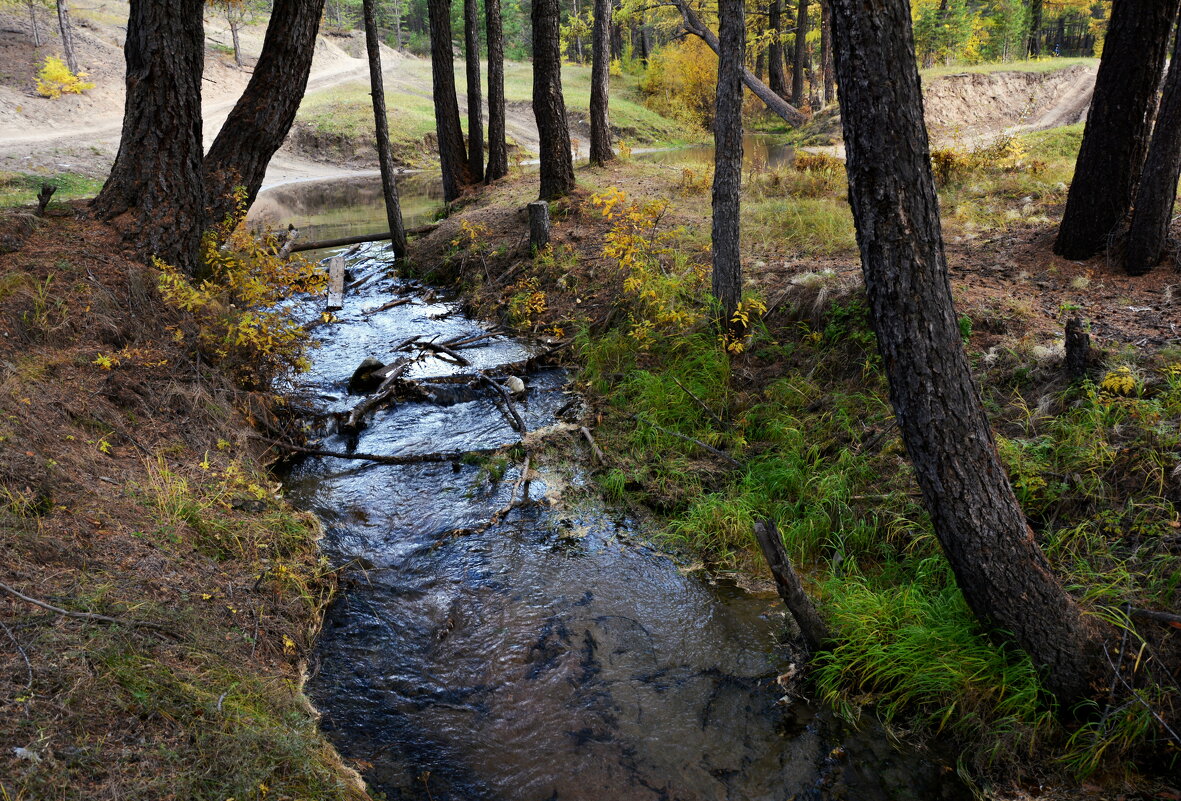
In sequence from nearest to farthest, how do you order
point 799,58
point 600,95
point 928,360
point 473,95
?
point 928,360 < point 600,95 < point 473,95 < point 799,58

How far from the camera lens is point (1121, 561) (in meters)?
3.86

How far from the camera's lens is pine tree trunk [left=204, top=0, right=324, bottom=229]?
312 inches

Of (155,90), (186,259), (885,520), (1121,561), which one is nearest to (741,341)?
(885,520)

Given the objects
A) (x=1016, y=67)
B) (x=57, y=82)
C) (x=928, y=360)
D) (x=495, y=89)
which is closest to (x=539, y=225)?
(x=495, y=89)

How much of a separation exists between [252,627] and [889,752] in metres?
3.65

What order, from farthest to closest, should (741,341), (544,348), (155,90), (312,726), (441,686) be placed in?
(544,348) < (741,341) < (155,90) < (441,686) < (312,726)

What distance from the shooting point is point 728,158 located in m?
7.16

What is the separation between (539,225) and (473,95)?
6773 millimetres

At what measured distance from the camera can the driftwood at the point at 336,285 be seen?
1194 cm

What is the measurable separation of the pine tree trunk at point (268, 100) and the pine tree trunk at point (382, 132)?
11.6 feet

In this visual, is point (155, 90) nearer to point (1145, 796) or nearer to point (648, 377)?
point (648, 377)

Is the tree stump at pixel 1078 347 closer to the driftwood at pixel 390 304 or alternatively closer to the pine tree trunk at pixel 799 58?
the driftwood at pixel 390 304

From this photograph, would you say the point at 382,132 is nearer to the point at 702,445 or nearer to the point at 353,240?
the point at 353,240

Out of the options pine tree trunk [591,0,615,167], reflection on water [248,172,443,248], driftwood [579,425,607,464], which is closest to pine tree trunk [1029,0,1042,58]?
pine tree trunk [591,0,615,167]
